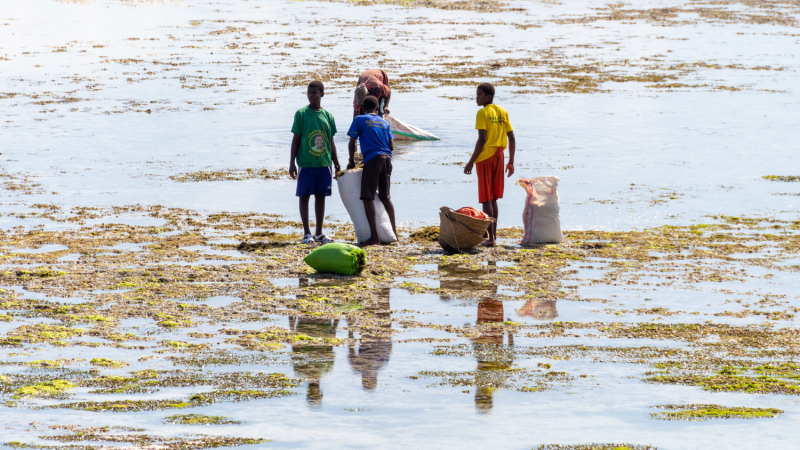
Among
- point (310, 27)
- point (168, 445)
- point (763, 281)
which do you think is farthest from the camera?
point (310, 27)

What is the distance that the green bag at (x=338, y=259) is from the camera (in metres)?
8.47

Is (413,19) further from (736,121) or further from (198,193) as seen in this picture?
(198,193)

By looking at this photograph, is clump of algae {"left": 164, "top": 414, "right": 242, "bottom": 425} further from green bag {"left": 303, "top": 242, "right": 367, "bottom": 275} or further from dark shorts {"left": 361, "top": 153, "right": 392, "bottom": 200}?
dark shorts {"left": 361, "top": 153, "right": 392, "bottom": 200}

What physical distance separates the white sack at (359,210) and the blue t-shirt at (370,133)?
1.13 ft

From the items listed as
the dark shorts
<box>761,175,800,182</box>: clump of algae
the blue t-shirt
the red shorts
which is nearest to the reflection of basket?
the red shorts

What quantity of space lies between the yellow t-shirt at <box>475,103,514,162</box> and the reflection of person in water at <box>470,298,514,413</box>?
2.63 meters

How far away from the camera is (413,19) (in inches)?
1774

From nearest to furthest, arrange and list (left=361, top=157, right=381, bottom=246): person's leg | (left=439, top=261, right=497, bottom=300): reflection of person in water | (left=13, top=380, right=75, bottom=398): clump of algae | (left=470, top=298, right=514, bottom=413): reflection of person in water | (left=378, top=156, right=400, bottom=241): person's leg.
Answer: (left=13, top=380, right=75, bottom=398): clump of algae, (left=470, top=298, right=514, bottom=413): reflection of person in water, (left=439, top=261, right=497, bottom=300): reflection of person in water, (left=361, top=157, right=381, bottom=246): person's leg, (left=378, top=156, right=400, bottom=241): person's leg

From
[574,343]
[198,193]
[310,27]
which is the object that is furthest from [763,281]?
[310,27]

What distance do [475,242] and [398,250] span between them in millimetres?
815

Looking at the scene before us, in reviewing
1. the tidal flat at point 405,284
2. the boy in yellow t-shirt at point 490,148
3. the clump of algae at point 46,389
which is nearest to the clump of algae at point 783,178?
the tidal flat at point 405,284

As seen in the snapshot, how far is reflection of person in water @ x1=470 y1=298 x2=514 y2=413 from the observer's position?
219 inches

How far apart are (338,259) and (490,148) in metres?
2.37

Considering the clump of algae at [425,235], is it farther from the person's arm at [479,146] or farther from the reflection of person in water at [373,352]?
the reflection of person in water at [373,352]
